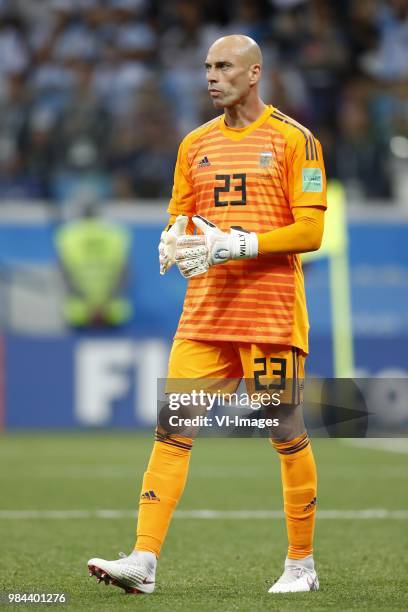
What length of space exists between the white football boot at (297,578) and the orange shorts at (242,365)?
2.15ft

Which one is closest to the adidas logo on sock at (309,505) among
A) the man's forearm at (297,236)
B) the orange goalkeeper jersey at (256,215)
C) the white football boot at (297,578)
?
the white football boot at (297,578)

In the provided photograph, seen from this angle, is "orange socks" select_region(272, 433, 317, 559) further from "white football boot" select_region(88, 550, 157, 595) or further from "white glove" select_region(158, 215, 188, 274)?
"white glove" select_region(158, 215, 188, 274)

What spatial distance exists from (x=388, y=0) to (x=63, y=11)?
4304mm

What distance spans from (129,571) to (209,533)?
2.32 metres

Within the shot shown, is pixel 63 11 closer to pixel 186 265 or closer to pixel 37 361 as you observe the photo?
pixel 37 361

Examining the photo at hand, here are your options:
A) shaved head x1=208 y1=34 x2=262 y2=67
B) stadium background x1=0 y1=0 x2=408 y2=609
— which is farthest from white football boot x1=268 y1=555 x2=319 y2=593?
stadium background x1=0 y1=0 x2=408 y2=609

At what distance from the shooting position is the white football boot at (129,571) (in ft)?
15.4

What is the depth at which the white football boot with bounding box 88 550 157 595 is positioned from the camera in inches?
185

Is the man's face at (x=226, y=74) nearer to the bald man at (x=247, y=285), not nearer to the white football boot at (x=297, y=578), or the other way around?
the bald man at (x=247, y=285)

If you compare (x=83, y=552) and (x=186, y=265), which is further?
(x=83, y=552)

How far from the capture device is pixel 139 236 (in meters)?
15.3

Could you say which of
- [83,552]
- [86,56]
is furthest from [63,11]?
[83,552]

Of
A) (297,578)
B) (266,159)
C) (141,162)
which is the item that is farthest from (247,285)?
(141,162)

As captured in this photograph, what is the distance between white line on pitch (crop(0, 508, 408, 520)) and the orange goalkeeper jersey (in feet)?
9.63
